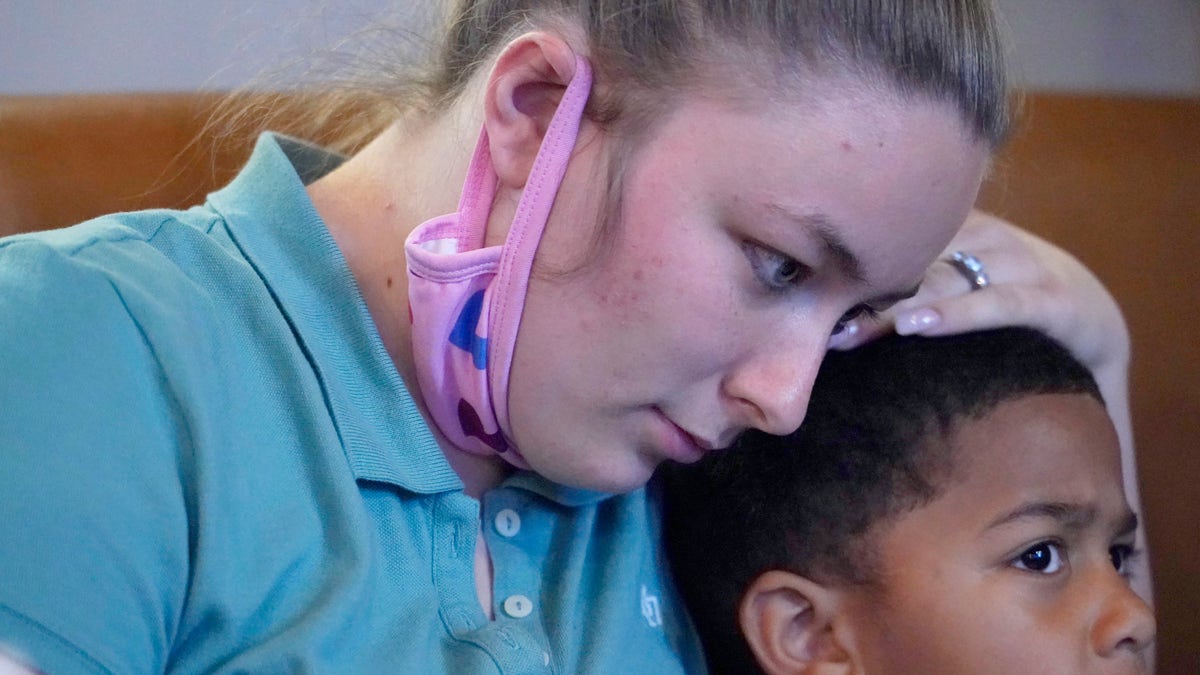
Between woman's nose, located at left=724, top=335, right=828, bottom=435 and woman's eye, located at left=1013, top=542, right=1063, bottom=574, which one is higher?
woman's nose, located at left=724, top=335, right=828, bottom=435

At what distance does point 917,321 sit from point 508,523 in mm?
358

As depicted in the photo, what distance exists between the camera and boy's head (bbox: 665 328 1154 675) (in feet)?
2.77

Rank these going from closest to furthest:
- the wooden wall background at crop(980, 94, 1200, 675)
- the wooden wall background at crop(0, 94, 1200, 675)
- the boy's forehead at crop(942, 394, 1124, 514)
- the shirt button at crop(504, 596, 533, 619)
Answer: the shirt button at crop(504, 596, 533, 619) → the boy's forehead at crop(942, 394, 1124, 514) → the wooden wall background at crop(0, 94, 1200, 675) → the wooden wall background at crop(980, 94, 1200, 675)

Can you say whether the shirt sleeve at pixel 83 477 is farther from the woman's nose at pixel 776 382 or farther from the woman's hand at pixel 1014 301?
the woman's hand at pixel 1014 301

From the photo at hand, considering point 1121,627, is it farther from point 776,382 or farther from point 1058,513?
point 776,382

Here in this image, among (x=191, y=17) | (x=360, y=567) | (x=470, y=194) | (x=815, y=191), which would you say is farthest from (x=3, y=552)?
(x=191, y=17)

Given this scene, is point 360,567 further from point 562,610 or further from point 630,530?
point 630,530

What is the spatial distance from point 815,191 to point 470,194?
0.22 metres

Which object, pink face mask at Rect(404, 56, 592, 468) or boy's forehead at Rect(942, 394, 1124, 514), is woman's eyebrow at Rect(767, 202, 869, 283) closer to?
pink face mask at Rect(404, 56, 592, 468)

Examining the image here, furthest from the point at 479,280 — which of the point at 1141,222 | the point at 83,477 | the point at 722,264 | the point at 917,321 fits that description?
the point at 1141,222

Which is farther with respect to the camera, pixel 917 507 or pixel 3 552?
pixel 917 507

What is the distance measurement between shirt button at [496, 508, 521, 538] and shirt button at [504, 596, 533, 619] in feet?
0.17

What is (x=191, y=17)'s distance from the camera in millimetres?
1349

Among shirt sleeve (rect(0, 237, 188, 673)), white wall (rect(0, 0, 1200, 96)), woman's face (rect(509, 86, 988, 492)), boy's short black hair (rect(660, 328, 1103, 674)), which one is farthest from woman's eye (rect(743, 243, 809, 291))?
white wall (rect(0, 0, 1200, 96))
